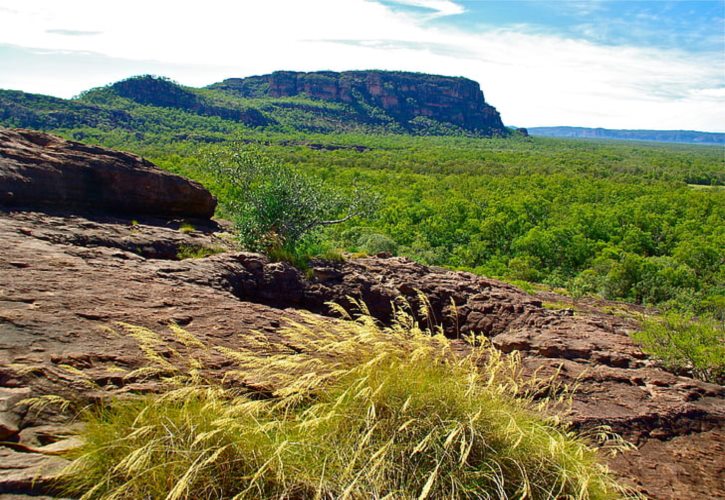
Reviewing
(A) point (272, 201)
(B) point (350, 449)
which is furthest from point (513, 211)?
(B) point (350, 449)

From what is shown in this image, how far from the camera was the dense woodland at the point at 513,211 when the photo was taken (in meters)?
24.1

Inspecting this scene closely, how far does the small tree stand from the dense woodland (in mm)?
558

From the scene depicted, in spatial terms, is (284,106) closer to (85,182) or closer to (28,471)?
(85,182)

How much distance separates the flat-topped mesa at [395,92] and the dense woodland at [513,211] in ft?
208

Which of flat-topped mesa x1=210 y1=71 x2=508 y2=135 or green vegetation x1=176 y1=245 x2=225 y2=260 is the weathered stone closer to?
green vegetation x1=176 y1=245 x2=225 y2=260

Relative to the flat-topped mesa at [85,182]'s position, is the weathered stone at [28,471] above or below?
below

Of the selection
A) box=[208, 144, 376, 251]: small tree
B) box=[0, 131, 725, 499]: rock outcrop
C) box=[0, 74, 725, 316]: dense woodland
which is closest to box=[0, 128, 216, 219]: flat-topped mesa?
box=[0, 131, 725, 499]: rock outcrop

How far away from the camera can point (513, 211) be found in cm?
3788

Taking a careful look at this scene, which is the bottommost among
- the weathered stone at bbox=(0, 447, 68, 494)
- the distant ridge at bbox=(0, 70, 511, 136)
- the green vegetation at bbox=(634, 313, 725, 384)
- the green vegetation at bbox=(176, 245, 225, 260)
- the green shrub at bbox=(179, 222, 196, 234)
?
the green vegetation at bbox=(634, 313, 725, 384)

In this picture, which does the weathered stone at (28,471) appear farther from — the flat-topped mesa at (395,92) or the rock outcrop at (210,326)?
the flat-topped mesa at (395,92)

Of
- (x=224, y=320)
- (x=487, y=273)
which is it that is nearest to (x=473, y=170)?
(x=487, y=273)

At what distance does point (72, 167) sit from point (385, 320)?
5.99m

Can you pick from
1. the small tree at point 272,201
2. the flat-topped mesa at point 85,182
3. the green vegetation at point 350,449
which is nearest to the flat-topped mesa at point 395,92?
the small tree at point 272,201

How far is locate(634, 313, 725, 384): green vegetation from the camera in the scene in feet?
22.0
